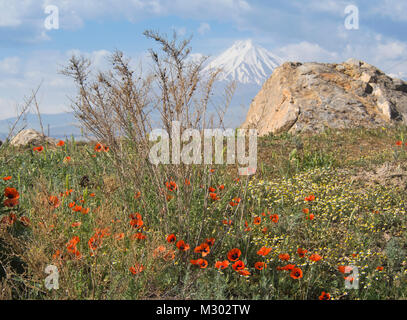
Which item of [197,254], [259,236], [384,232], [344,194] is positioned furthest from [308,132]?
[197,254]

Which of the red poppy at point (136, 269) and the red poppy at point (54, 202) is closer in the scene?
the red poppy at point (136, 269)

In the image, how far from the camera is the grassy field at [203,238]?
2693 millimetres

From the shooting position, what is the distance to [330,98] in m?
8.34

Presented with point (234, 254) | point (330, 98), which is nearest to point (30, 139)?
point (330, 98)

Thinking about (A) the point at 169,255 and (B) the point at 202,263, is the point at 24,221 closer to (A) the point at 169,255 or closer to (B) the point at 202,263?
(A) the point at 169,255

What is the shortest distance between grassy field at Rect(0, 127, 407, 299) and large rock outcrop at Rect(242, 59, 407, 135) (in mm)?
2998

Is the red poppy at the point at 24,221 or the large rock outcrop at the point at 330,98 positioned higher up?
the large rock outcrop at the point at 330,98

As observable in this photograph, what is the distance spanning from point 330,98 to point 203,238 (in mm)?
6093

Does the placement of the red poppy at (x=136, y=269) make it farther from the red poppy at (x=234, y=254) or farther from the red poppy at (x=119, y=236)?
the red poppy at (x=234, y=254)

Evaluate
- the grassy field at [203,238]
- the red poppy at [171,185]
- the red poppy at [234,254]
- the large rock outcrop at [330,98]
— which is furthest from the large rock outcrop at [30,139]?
the red poppy at [234,254]

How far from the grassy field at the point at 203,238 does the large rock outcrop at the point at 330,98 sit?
9.84ft

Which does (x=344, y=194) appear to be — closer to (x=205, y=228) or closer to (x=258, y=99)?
(x=205, y=228)

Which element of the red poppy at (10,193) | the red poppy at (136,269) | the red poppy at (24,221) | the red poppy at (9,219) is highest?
the red poppy at (10,193)

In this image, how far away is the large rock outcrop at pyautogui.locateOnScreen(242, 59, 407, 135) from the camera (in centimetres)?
796
